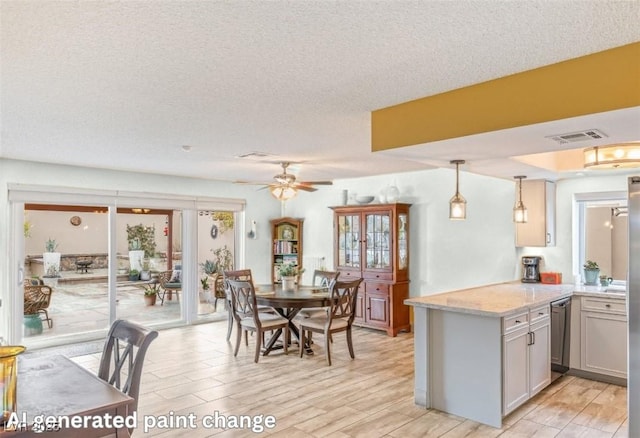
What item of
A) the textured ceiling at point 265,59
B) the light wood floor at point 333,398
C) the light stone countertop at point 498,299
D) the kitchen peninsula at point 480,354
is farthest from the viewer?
the light stone countertop at point 498,299

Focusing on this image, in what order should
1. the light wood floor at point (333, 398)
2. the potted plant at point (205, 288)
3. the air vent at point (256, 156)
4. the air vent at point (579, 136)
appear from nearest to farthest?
the air vent at point (579, 136) → the light wood floor at point (333, 398) → the air vent at point (256, 156) → the potted plant at point (205, 288)

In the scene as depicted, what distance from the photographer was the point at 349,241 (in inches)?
271

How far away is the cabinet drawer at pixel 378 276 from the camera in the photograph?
6.28 m

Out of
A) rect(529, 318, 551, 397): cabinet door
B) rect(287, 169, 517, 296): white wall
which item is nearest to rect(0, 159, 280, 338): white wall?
rect(287, 169, 517, 296): white wall

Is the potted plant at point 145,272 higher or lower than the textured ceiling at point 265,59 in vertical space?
lower

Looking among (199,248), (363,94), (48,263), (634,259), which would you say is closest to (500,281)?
(634,259)

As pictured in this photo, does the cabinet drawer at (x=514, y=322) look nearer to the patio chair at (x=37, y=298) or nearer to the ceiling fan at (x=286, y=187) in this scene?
the ceiling fan at (x=286, y=187)

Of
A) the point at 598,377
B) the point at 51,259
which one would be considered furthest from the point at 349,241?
the point at 51,259

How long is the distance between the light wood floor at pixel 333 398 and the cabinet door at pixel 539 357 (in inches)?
5.1

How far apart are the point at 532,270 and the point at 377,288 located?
2.11 meters

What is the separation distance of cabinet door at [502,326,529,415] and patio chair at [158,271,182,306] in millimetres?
5167

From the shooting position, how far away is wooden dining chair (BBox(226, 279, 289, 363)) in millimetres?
4875

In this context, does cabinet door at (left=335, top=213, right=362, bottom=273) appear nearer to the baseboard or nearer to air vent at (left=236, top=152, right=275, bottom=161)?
air vent at (left=236, top=152, right=275, bottom=161)

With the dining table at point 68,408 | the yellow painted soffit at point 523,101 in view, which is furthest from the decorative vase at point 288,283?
the dining table at point 68,408
